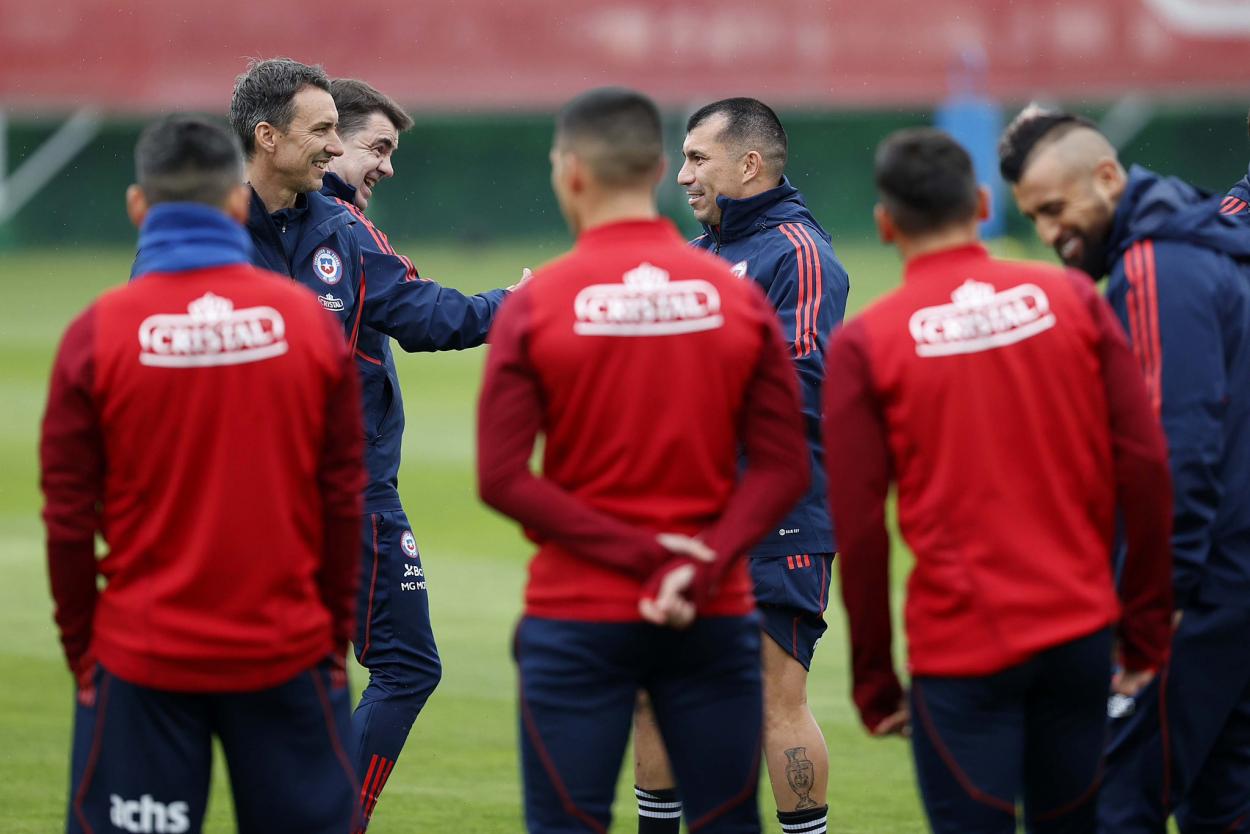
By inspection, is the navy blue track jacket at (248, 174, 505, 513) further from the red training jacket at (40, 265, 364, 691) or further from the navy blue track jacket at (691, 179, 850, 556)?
the red training jacket at (40, 265, 364, 691)

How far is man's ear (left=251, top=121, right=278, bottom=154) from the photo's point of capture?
5781 mm

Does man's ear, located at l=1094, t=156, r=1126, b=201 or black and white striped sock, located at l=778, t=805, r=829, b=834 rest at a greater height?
man's ear, located at l=1094, t=156, r=1126, b=201

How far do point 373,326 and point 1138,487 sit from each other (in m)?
2.95

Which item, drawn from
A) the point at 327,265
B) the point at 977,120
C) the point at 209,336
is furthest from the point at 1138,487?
the point at 977,120

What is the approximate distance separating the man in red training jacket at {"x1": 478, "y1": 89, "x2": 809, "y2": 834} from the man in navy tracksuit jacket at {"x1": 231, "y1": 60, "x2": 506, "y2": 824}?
1991 millimetres

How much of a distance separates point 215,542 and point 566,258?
987 mm

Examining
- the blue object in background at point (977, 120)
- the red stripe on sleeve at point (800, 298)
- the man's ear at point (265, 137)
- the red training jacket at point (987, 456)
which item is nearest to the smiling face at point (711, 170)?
the red stripe on sleeve at point (800, 298)

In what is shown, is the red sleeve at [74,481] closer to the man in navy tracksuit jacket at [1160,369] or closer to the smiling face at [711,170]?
the man in navy tracksuit jacket at [1160,369]

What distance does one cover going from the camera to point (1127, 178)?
4.33 m

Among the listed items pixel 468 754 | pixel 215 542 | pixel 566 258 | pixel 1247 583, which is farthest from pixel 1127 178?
pixel 468 754

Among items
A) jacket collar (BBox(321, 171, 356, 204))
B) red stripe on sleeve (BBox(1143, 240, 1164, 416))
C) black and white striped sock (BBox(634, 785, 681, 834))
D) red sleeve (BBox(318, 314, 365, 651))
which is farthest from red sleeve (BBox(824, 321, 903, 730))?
jacket collar (BBox(321, 171, 356, 204))

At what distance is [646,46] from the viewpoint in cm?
4172

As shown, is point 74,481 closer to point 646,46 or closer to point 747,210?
point 747,210

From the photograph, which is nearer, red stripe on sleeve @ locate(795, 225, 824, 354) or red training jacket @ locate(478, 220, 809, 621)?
red training jacket @ locate(478, 220, 809, 621)
